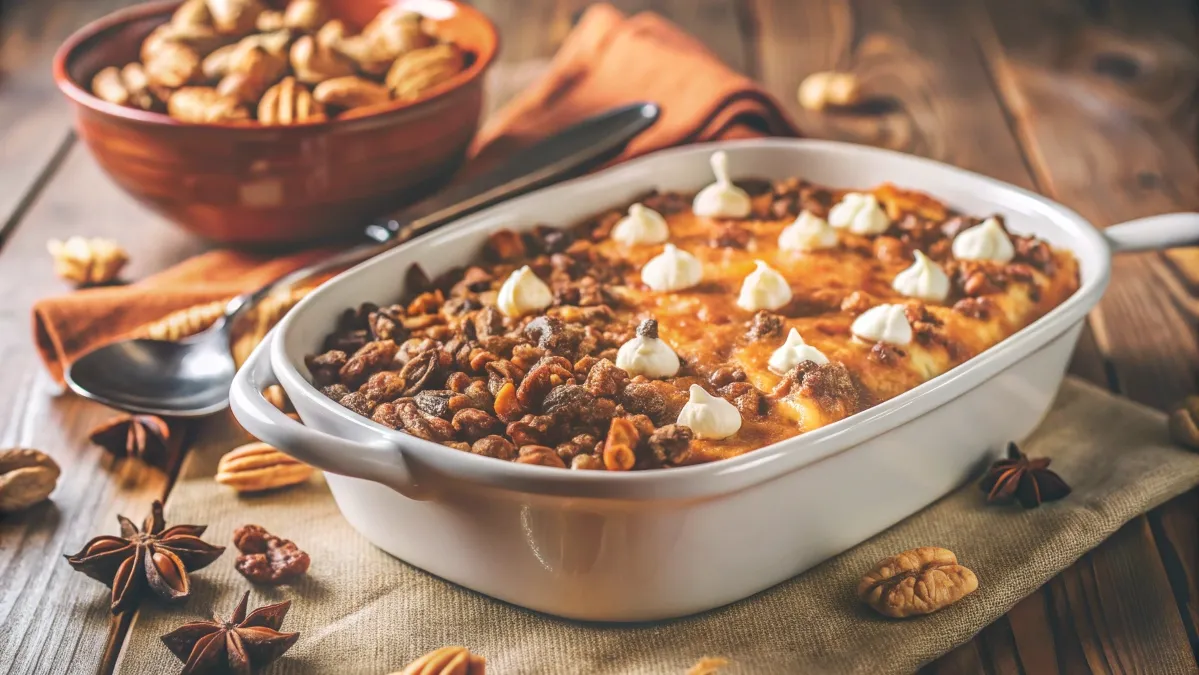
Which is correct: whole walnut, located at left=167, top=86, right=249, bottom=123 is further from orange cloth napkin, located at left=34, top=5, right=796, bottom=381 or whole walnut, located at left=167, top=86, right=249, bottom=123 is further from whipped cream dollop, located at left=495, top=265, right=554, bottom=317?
whipped cream dollop, located at left=495, top=265, right=554, bottom=317

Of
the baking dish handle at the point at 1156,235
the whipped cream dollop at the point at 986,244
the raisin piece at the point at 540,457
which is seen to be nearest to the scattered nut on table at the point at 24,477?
the raisin piece at the point at 540,457

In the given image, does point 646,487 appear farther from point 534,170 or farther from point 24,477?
point 534,170

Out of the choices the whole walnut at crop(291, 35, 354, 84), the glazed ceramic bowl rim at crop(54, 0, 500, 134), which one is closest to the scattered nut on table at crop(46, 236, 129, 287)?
the glazed ceramic bowl rim at crop(54, 0, 500, 134)

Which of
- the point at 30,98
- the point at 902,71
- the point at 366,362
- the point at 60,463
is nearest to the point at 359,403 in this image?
the point at 366,362

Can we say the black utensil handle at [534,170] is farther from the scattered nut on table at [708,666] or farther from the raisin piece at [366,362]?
the scattered nut on table at [708,666]

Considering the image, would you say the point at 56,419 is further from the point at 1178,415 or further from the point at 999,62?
the point at 999,62

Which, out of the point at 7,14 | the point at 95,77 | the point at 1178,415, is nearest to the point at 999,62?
the point at 1178,415
